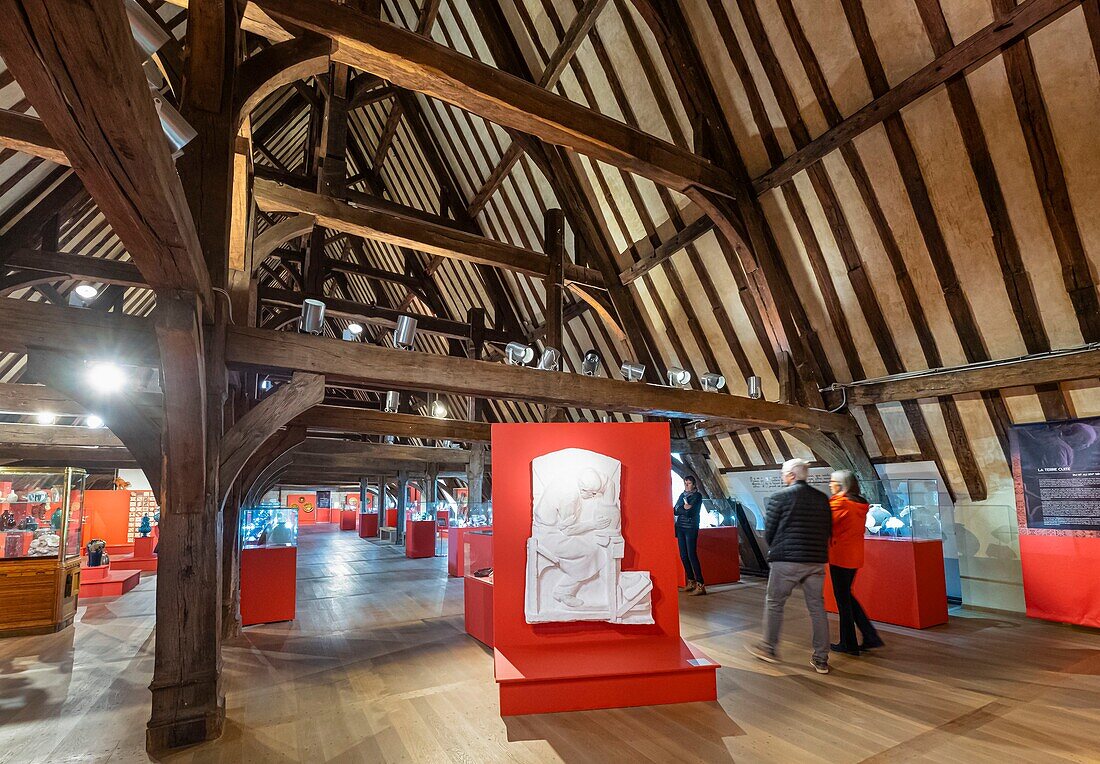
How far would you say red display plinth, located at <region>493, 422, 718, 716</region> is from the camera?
A: 3584 mm

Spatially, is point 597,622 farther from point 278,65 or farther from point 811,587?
point 278,65

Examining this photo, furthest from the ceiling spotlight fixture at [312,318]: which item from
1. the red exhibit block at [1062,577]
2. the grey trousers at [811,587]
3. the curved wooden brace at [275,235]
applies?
the red exhibit block at [1062,577]

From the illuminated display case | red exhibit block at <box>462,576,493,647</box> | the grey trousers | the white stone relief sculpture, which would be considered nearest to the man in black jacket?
the grey trousers

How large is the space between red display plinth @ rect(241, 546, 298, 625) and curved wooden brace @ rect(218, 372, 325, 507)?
294cm

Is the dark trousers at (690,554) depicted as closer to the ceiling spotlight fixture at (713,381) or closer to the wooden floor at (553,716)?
the wooden floor at (553,716)

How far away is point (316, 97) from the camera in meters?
9.32

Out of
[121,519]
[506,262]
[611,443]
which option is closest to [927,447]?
[611,443]

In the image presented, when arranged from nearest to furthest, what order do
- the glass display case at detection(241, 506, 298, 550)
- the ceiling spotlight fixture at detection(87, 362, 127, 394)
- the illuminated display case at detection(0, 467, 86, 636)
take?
the ceiling spotlight fixture at detection(87, 362, 127, 394)
the illuminated display case at detection(0, 467, 86, 636)
the glass display case at detection(241, 506, 298, 550)

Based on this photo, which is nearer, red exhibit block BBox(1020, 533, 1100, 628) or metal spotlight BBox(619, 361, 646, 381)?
red exhibit block BBox(1020, 533, 1100, 628)

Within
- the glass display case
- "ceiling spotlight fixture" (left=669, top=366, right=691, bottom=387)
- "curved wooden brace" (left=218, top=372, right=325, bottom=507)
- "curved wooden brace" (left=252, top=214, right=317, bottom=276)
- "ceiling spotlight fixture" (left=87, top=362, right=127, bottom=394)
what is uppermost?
"curved wooden brace" (left=252, top=214, right=317, bottom=276)

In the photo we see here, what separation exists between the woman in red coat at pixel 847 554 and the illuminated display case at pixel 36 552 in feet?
26.2

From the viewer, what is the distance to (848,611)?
15.8 feet

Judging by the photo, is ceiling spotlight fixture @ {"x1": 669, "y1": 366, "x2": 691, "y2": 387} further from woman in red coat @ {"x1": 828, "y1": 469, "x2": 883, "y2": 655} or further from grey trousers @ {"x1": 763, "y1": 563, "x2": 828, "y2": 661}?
grey trousers @ {"x1": 763, "y1": 563, "x2": 828, "y2": 661}

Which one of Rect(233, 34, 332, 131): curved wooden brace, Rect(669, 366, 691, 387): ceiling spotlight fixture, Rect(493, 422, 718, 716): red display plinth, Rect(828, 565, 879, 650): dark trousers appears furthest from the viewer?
Rect(669, 366, 691, 387): ceiling spotlight fixture
